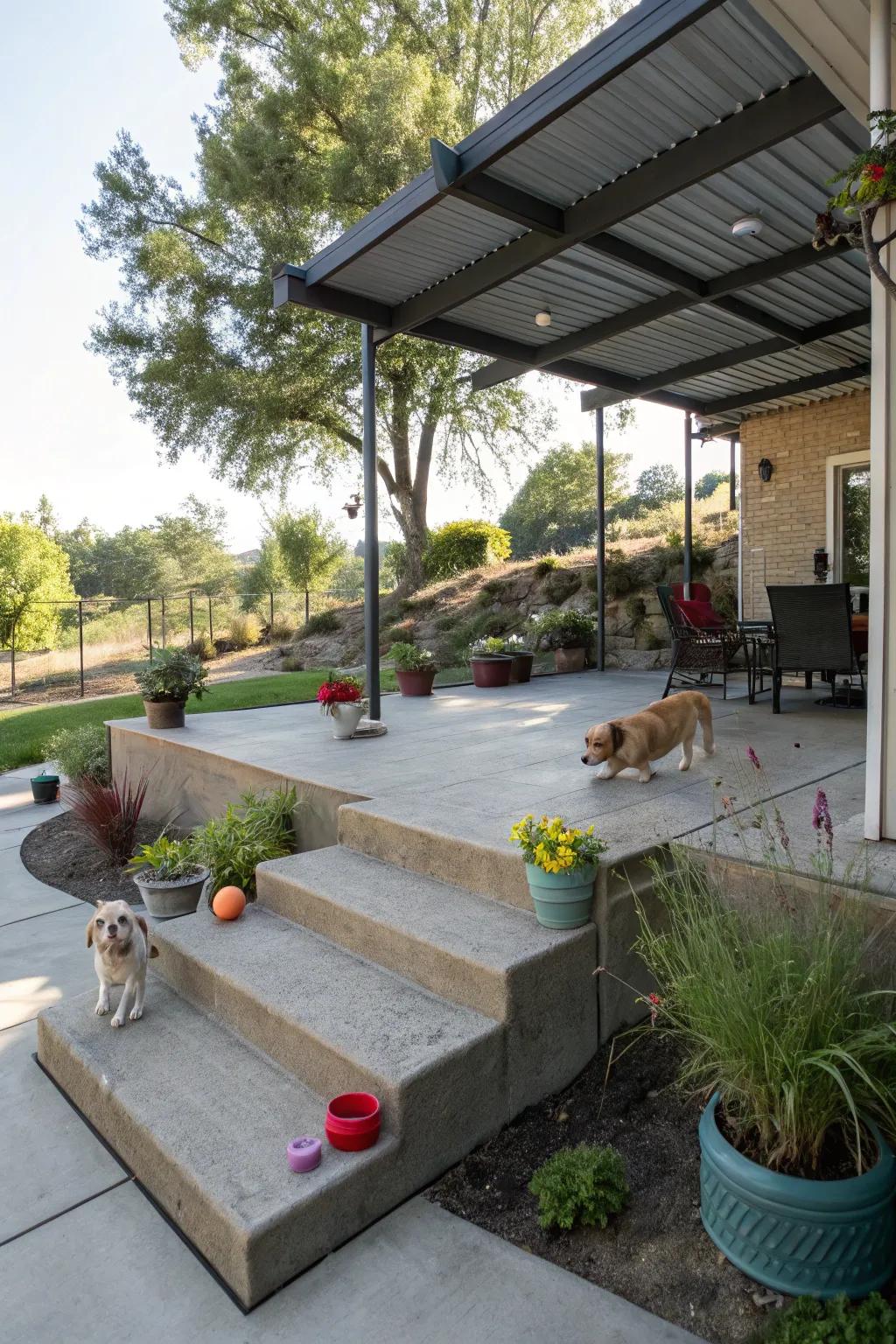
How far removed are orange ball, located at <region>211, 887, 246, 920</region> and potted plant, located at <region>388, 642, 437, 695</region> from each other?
16.3 feet

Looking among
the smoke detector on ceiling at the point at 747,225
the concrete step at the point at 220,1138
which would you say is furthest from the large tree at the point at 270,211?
the concrete step at the point at 220,1138

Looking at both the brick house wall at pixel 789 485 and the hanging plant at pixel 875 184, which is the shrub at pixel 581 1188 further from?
the brick house wall at pixel 789 485

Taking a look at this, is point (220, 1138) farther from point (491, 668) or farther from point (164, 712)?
point (491, 668)

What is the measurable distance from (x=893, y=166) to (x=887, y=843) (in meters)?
2.10

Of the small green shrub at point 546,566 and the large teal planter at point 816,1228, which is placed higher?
the small green shrub at point 546,566

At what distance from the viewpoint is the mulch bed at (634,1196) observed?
5.45 feet

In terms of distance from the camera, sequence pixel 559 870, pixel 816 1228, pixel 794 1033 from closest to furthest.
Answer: pixel 816 1228 → pixel 794 1033 → pixel 559 870

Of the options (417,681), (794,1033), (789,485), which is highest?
(789,485)

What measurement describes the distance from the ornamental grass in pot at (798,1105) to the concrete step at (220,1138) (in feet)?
2.73

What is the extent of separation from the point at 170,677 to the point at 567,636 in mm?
5273

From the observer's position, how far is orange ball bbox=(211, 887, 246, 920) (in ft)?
10.1

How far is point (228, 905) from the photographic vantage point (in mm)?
3088

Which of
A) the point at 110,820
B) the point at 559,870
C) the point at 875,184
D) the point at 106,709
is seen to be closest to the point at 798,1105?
the point at 559,870

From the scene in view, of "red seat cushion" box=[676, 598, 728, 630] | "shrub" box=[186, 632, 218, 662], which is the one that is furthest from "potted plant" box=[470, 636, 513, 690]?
"shrub" box=[186, 632, 218, 662]
